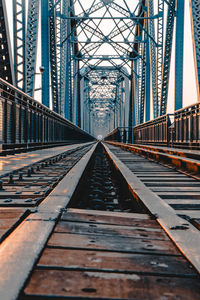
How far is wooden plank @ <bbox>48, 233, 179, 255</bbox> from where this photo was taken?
4.55 ft

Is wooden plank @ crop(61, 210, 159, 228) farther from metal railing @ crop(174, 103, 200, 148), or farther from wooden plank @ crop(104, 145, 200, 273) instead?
metal railing @ crop(174, 103, 200, 148)

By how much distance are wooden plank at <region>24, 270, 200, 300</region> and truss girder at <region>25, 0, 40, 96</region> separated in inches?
553

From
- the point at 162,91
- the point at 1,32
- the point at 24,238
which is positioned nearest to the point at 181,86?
the point at 162,91

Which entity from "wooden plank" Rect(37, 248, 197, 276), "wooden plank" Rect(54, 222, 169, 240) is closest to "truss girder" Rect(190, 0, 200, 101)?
"wooden plank" Rect(54, 222, 169, 240)

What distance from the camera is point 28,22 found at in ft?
50.1

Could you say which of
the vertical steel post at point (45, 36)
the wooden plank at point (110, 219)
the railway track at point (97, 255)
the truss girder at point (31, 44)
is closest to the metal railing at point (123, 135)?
the vertical steel post at point (45, 36)

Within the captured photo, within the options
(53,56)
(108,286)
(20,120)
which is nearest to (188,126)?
(20,120)

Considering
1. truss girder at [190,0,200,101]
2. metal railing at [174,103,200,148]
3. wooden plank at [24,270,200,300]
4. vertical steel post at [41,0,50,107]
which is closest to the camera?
wooden plank at [24,270,200,300]

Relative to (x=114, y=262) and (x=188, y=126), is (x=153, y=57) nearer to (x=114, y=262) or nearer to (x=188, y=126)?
(x=188, y=126)

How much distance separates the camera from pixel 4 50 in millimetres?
11211

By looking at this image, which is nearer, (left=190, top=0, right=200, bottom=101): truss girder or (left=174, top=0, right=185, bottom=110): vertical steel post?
(left=190, top=0, right=200, bottom=101): truss girder

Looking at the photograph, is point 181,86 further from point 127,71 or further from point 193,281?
point 127,71

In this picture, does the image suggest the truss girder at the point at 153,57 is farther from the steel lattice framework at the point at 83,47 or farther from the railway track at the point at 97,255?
the railway track at the point at 97,255

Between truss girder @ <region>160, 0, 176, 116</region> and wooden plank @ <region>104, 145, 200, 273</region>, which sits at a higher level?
truss girder @ <region>160, 0, 176, 116</region>
